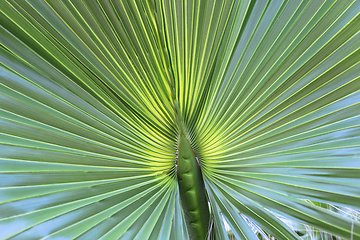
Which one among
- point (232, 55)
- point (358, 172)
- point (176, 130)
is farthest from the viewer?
point (176, 130)

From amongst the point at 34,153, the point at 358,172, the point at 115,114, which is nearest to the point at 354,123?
the point at 358,172

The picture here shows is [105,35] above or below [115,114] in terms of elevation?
above

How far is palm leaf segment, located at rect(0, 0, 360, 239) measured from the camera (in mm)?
479

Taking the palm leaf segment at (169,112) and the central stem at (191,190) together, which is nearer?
the palm leaf segment at (169,112)

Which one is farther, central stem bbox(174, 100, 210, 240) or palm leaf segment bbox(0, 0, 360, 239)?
central stem bbox(174, 100, 210, 240)

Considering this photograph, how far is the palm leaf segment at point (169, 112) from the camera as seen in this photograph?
48 cm

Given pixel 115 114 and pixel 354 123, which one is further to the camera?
pixel 115 114

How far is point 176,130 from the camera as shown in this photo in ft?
2.32

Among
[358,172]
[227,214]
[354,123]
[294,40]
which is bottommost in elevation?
[227,214]

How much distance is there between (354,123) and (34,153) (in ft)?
2.54

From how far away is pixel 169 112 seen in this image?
27.1 inches

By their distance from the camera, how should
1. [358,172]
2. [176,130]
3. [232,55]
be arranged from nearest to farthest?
[358,172] → [232,55] → [176,130]

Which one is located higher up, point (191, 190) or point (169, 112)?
point (169, 112)

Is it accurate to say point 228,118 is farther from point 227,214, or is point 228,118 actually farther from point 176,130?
point 227,214
